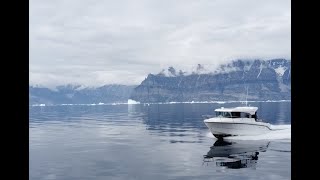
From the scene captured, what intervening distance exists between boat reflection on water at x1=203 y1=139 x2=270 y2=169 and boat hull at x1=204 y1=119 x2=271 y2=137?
1473 mm

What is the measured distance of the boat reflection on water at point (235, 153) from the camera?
42625 mm

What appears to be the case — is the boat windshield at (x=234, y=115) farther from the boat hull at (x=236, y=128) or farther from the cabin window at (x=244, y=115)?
the boat hull at (x=236, y=128)

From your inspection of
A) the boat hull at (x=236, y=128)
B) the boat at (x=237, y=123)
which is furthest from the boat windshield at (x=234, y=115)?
the boat hull at (x=236, y=128)

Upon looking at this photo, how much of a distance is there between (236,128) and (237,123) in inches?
32.3

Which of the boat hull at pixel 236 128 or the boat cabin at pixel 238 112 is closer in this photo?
the boat hull at pixel 236 128

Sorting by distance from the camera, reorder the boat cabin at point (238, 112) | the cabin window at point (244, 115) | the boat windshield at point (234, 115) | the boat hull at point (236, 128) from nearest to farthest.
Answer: the boat hull at point (236, 128), the boat cabin at point (238, 112), the boat windshield at point (234, 115), the cabin window at point (244, 115)

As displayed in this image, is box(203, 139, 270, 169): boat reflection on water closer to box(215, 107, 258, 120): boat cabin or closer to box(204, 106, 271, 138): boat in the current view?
box(204, 106, 271, 138): boat

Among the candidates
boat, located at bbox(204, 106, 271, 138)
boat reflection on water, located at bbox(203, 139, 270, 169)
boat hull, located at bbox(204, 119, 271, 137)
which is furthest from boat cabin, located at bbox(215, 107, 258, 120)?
boat reflection on water, located at bbox(203, 139, 270, 169)

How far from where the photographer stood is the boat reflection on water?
42.6 metres

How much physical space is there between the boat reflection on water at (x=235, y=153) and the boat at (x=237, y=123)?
174 cm
